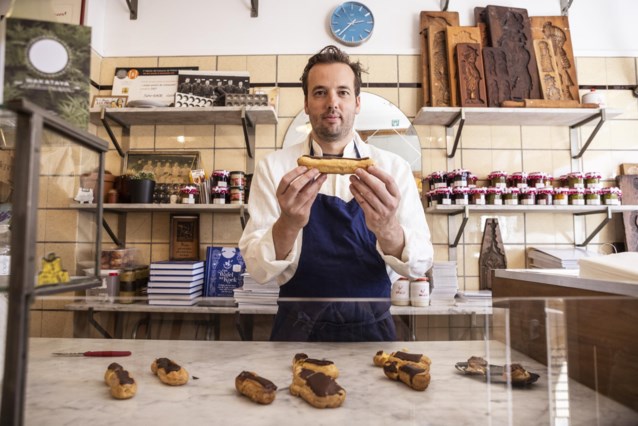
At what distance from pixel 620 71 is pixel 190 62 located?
134 inches

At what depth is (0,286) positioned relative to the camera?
1.80 feet

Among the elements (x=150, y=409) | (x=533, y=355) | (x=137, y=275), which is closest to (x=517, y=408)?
(x=533, y=355)

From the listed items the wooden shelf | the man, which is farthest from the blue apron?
the wooden shelf

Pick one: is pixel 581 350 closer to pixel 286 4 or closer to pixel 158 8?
pixel 286 4

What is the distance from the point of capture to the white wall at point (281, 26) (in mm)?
3119

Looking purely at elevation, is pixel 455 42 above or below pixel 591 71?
above

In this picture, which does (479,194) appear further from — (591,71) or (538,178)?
(591,71)

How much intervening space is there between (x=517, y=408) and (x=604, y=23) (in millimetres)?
3634

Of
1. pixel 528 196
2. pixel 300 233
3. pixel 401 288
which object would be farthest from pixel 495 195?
pixel 300 233

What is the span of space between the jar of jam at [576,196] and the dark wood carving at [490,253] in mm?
513

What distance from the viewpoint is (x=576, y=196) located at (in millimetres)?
2730

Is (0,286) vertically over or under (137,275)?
over

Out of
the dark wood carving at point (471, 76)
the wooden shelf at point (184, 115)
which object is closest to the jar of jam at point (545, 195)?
the dark wood carving at point (471, 76)

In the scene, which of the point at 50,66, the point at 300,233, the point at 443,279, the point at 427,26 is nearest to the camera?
the point at 50,66
